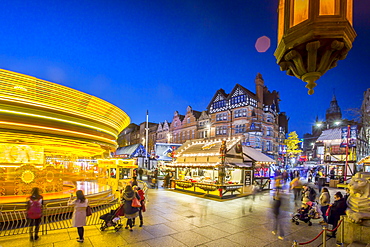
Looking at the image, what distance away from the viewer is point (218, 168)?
51.8 feet

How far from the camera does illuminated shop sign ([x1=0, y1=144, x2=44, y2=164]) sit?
10430 mm

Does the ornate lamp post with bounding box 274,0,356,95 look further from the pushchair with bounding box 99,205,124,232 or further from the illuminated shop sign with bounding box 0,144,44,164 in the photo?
the illuminated shop sign with bounding box 0,144,44,164

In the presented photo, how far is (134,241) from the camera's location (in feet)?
21.6

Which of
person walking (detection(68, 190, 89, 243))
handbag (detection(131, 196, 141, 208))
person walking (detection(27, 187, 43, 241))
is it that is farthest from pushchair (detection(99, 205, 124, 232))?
person walking (detection(27, 187, 43, 241))

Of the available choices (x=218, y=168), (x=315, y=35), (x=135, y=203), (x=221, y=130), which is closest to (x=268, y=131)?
(x=221, y=130)

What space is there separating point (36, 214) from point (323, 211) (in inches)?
401

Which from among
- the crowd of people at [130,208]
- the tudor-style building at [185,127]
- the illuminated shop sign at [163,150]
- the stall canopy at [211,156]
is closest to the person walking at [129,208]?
the crowd of people at [130,208]

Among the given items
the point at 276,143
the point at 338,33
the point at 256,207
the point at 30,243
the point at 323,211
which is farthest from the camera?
the point at 276,143

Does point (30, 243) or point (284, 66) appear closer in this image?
point (284, 66)

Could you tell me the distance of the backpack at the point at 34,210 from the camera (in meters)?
6.53

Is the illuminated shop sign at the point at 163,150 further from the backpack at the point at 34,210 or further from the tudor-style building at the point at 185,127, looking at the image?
the backpack at the point at 34,210

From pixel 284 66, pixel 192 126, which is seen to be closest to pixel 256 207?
pixel 284 66

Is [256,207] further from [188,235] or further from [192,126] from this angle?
[192,126]

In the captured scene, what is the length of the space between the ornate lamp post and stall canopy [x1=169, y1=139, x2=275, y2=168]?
13450 mm
